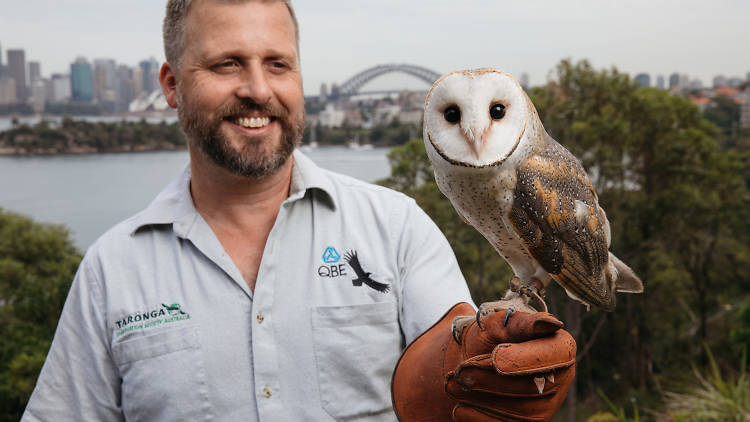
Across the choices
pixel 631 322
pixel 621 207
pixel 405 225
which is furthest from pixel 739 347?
pixel 405 225

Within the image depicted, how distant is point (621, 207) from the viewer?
1584cm

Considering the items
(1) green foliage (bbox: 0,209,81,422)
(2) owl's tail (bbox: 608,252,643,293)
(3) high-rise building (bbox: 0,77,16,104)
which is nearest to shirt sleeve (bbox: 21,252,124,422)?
(2) owl's tail (bbox: 608,252,643,293)

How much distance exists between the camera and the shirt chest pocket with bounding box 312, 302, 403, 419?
223 cm

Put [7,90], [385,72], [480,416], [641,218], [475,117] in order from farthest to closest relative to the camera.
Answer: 1. [7,90]
2. [641,218]
3. [385,72]
4. [480,416]
5. [475,117]

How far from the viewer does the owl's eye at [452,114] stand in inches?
51.6

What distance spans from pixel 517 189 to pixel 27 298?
1764cm

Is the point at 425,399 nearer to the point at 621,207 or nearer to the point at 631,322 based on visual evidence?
the point at 621,207

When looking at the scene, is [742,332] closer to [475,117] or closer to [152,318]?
[152,318]

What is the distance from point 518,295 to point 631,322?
18.3 meters

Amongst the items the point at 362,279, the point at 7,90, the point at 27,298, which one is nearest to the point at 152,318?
the point at 362,279

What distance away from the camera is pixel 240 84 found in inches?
85.4

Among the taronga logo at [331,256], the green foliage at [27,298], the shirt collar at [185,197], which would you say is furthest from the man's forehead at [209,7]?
the green foliage at [27,298]

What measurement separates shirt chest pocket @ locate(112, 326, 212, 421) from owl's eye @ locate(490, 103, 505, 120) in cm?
148

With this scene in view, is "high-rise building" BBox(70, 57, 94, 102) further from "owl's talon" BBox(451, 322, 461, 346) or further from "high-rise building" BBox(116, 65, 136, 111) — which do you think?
"owl's talon" BBox(451, 322, 461, 346)
